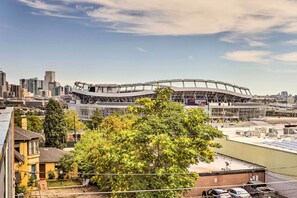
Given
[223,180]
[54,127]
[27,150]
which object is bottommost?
[223,180]

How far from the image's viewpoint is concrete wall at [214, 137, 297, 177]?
23219 mm

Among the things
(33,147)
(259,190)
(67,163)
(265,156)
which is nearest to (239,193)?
(259,190)

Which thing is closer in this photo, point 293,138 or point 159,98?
point 159,98

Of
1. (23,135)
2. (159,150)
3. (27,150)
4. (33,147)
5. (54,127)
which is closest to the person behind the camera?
(159,150)

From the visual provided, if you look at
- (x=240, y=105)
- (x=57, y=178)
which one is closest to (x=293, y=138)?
(x=57, y=178)

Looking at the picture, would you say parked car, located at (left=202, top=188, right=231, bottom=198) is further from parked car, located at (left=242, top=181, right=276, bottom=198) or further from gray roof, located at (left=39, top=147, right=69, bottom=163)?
gray roof, located at (left=39, top=147, right=69, bottom=163)

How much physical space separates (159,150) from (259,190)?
32.3ft

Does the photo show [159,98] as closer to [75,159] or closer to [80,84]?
[75,159]

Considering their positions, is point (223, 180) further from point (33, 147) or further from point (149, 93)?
point (149, 93)

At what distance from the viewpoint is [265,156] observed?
25.7 m

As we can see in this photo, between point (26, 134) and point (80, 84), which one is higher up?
point (80, 84)

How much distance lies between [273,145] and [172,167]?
13956mm

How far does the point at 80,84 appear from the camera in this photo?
118125mm

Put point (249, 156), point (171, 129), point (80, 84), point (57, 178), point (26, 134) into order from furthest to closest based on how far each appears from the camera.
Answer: point (80, 84) → point (57, 178) → point (249, 156) → point (26, 134) → point (171, 129)
